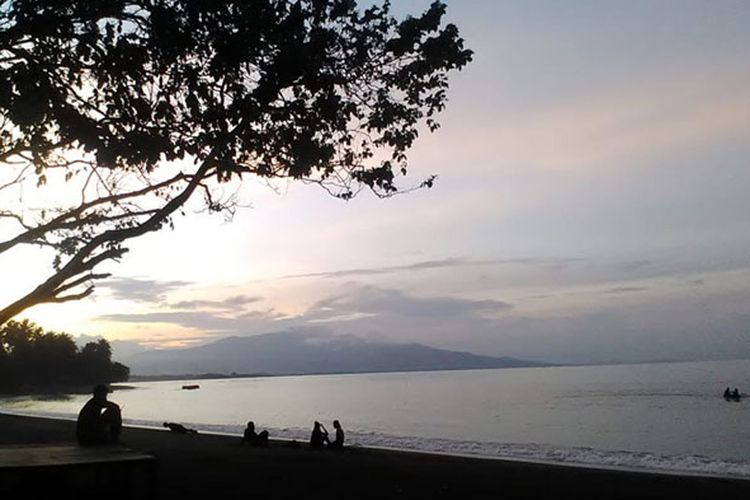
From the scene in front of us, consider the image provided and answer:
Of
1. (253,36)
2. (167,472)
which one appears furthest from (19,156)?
(167,472)

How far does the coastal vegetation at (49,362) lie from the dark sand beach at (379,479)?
99987 mm

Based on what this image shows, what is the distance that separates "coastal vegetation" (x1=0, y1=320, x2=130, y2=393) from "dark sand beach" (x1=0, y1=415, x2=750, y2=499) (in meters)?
100.0

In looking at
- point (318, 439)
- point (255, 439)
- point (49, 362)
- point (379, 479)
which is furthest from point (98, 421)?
point (49, 362)

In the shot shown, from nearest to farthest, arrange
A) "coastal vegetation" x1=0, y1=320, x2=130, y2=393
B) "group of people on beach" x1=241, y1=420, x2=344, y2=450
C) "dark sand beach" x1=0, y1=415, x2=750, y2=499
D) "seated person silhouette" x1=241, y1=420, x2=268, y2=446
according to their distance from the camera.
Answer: "dark sand beach" x1=0, y1=415, x2=750, y2=499 → "group of people on beach" x1=241, y1=420, x2=344, y2=450 → "seated person silhouette" x1=241, y1=420, x2=268, y2=446 → "coastal vegetation" x1=0, y1=320, x2=130, y2=393

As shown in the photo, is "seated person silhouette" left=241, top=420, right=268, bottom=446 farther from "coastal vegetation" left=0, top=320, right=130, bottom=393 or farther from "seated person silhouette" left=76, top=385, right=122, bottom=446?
"coastal vegetation" left=0, top=320, right=130, bottom=393

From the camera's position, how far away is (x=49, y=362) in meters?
123

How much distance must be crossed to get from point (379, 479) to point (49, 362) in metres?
123

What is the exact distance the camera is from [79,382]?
13112 centimetres

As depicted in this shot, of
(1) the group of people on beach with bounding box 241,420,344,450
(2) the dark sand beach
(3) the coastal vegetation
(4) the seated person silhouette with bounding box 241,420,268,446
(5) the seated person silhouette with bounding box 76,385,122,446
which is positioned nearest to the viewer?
(5) the seated person silhouette with bounding box 76,385,122,446

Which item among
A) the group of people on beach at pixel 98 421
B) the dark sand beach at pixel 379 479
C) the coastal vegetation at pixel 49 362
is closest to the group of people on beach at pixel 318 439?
the dark sand beach at pixel 379 479

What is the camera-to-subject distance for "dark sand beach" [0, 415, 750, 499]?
43.1 feet

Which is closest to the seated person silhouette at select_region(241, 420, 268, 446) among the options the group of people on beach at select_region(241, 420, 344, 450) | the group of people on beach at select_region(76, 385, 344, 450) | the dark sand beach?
the group of people on beach at select_region(241, 420, 344, 450)

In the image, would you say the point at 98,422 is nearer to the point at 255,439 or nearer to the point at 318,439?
the point at 318,439

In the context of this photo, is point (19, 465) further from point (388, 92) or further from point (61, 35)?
point (388, 92)
